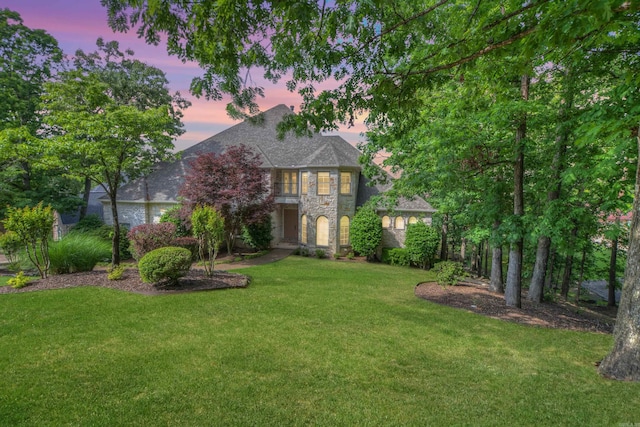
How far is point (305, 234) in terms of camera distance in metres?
19.9

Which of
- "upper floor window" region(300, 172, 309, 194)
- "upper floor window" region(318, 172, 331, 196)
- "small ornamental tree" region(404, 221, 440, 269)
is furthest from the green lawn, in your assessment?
"upper floor window" region(300, 172, 309, 194)

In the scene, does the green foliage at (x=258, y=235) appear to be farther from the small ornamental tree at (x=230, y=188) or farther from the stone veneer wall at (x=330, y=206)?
the stone veneer wall at (x=330, y=206)

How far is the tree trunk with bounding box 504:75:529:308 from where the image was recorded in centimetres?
882

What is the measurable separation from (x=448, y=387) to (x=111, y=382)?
5147mm

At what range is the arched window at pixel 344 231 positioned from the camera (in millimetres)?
19319

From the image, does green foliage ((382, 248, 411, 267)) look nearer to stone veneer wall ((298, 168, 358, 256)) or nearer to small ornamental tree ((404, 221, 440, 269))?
small ornamental tree ((404, 221, 440, 269))

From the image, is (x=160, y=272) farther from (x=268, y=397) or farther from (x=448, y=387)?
(x=448, y=387)

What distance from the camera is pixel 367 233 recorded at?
704 inches

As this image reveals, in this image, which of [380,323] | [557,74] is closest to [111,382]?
[380,323]

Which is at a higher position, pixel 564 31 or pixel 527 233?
pixel 564 31

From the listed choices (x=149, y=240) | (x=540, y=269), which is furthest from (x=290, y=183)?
(x=540, y=269)

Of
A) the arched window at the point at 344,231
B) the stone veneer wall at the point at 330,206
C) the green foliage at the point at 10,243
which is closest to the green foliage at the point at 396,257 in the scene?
the arched window at the point at 344,231

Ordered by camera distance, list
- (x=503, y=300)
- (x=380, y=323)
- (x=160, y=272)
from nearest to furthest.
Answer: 1. (x=380, y=323)
2. (x=160, y=272)
3. (x=503, y=300)

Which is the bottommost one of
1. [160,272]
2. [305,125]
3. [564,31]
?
[160,272]
